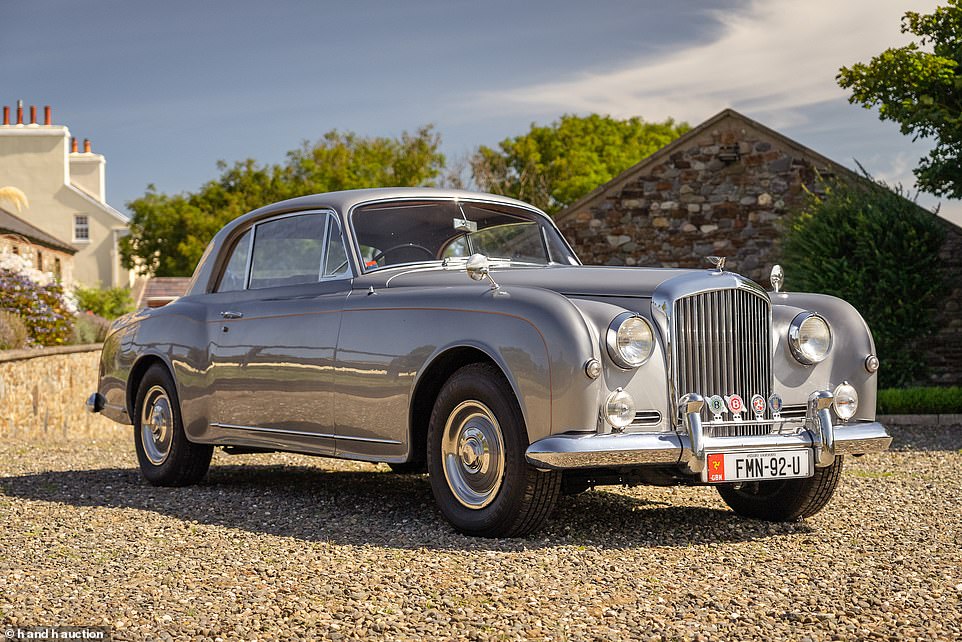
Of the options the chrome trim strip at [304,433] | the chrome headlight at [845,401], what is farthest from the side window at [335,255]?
the chrome headlight at [845,401]

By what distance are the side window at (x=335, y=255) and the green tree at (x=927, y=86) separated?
807cm

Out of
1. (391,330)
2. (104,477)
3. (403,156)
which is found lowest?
(104,477)

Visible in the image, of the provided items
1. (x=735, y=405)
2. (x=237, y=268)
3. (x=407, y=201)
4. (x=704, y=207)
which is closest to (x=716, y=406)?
(x=735, y=405)

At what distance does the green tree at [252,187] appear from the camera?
51031mm

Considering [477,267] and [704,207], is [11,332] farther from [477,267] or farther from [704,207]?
[477,267]

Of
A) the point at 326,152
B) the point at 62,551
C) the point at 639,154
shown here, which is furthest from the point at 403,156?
the point at 62,551

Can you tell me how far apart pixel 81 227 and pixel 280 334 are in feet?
172

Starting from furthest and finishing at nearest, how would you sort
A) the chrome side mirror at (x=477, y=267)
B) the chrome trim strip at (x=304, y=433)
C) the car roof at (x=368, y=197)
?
the car roof at (x=368, y=197) < the chrome trim strip at (x=304, y=433) < the chrome side mirror at (x=477, y=267)

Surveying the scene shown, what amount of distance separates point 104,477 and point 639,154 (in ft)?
175

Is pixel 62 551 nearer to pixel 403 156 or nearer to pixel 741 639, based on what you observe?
pixel 741 639

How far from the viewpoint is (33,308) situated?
55.3ft

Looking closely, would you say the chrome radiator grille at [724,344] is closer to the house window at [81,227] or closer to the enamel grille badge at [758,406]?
the enamel grille badge at [758,406]

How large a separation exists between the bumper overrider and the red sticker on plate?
0.09ft

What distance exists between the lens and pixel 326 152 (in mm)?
54000
